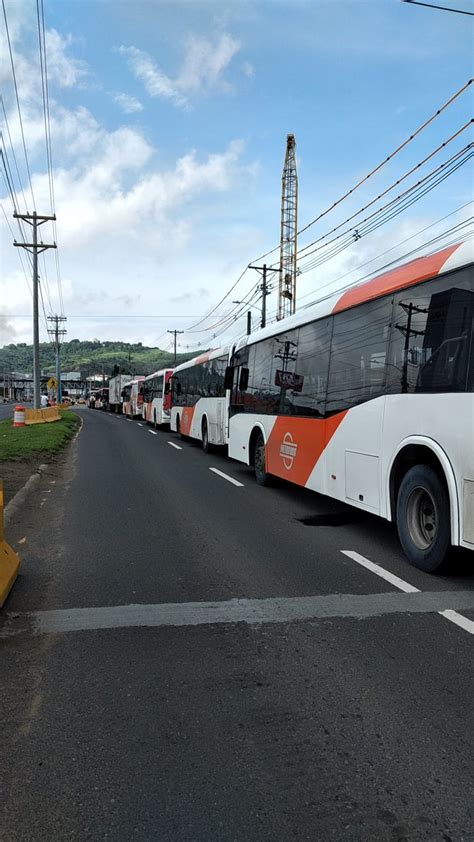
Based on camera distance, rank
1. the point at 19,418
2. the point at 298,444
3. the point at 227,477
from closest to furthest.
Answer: the point at 298,444
the point at 227,477
the point at 19,418

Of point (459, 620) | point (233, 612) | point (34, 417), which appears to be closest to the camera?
point (459, 620)

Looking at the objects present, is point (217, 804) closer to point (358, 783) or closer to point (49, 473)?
point (358, 783)

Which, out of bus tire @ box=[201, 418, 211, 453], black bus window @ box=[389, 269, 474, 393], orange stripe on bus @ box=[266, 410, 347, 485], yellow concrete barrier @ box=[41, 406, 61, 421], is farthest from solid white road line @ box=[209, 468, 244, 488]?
yellow concrete barrier @ box=[41, 406, 61, 421]

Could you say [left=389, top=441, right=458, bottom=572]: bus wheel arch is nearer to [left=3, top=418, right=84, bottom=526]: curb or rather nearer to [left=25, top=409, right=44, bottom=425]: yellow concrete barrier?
[left=3, top=418, right=84, bottom=526]: curb

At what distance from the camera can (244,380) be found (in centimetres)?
1255

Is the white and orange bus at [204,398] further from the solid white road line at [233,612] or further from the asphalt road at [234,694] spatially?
the solid white road line at [233,612]

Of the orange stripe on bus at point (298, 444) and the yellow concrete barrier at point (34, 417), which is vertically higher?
the orange stripe on bus at point (298, 444)

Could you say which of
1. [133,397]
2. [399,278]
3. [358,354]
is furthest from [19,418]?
[399,278]

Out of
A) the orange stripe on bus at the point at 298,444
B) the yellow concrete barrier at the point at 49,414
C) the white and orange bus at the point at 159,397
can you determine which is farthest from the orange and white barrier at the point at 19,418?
the orange stripe on bus at the point at 298,444

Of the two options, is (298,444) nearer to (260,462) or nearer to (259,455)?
(260,462)

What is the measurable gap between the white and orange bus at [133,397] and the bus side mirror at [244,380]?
96.0ft

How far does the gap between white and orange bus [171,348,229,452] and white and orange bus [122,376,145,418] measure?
19613 mm

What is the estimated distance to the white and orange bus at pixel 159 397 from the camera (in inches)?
1106

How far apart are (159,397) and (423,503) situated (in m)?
25.4
